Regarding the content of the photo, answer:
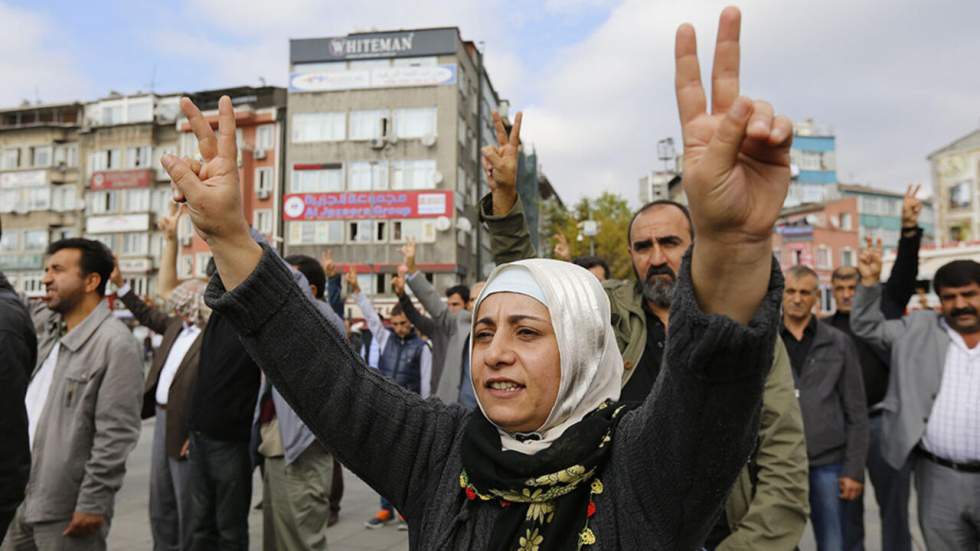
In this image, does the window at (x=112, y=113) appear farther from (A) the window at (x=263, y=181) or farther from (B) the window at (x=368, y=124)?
(B) the window at (x=368, y=124)

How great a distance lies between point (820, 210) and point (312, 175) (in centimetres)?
4171

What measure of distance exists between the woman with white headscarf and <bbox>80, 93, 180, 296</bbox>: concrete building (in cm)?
5013

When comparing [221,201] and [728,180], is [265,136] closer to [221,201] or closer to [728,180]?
[221,201]

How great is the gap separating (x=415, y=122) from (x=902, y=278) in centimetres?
3849

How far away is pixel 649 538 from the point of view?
1530 mm

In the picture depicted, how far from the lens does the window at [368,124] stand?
140 feet

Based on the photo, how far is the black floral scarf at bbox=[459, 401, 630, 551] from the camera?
64.9 inches

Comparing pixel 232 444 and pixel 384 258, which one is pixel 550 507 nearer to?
pixel 232 444

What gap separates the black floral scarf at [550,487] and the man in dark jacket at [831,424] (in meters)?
3.40

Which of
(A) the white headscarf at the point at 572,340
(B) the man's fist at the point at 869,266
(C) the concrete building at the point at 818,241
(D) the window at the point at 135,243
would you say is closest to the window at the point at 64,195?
(D) the window at the point at 135,243

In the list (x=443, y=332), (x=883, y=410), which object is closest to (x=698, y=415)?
(x=883, y=410)

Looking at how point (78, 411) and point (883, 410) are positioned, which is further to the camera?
point (883, 410)

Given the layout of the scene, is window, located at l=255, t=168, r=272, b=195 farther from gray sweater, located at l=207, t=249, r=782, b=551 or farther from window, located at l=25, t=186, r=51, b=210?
gray sweater, located at l=207, t=249, r=782, b=551

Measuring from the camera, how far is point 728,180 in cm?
128
